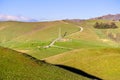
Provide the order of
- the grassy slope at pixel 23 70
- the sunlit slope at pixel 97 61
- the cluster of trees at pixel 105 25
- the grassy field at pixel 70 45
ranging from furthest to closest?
the cluster of trees at pixel 105 25, the grassy field at pixel 70 45, the sunlit slope at pixel 97 61, the grassy slope at pixel 23 70

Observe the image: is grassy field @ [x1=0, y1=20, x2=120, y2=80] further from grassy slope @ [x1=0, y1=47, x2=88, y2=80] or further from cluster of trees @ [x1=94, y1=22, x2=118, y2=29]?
grassy slope @ [x1=0, y1=47, x2=88, y2=80]

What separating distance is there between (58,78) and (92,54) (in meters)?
38.0

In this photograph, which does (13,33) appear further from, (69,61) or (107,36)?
(69,61)

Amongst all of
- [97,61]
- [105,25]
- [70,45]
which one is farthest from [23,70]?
[105,25]

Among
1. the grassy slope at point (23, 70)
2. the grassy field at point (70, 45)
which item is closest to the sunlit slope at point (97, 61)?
the grassy field at point (70, 45)

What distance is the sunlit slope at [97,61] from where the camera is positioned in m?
62.6

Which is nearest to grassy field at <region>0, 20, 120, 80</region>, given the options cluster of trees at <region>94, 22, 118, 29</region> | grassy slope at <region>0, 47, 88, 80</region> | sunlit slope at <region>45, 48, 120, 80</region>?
sunlit slope at <region>45, 48, 120, 80</region>

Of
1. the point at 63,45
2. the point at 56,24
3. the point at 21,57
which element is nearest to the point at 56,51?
the point at 63,45

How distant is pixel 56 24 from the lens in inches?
6781

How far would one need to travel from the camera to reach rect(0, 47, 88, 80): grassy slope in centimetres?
3639

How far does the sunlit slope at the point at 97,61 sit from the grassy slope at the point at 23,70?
56.0ft

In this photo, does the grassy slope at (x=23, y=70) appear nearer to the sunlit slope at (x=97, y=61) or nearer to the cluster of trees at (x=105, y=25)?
the sunlit slope at (x=97, y=61)

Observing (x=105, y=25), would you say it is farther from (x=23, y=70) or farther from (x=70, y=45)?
(x=23, y=70)

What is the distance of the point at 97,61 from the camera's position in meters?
69.8
